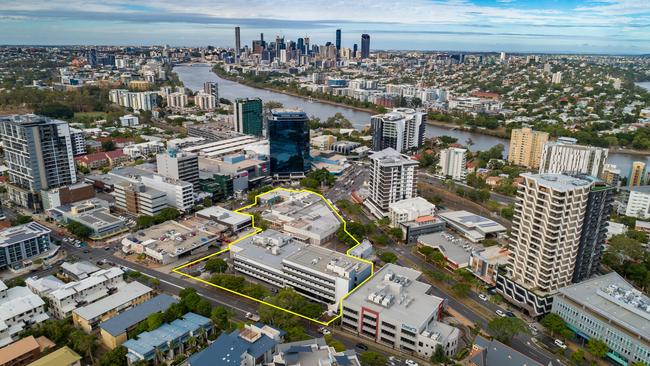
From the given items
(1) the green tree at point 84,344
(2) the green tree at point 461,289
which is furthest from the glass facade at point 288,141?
(1) the green tree at point 84,344

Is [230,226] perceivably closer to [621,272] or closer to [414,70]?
[621,272]

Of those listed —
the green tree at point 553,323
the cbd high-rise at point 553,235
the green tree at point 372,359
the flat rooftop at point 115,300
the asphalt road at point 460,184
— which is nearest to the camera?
the green tree at point 372,359

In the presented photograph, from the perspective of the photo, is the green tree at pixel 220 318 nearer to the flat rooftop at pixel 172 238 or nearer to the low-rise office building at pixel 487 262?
the flat rooftop at pixel 172 238

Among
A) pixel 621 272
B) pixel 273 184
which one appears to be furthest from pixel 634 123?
pixel 273 184

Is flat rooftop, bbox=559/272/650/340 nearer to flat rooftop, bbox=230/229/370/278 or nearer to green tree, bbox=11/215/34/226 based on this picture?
flat rooftop, bbox=230/229/370/278

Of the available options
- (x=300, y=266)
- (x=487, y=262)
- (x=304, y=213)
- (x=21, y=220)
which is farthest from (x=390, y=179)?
(x=21, y=220)
